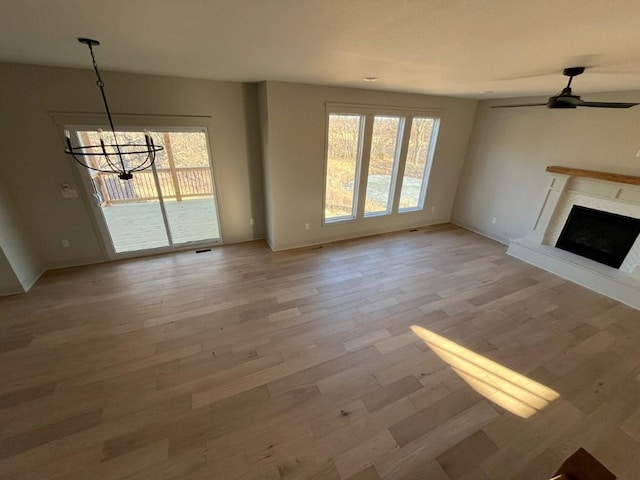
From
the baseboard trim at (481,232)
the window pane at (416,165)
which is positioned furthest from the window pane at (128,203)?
the baseboard trim at (481,232)

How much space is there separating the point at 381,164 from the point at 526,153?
8.30ft

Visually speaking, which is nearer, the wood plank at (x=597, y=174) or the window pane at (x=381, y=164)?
the wood plank at (x=597, y=174)

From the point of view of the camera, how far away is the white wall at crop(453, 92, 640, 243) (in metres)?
3.54

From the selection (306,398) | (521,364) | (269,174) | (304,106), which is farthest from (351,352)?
(304,106)

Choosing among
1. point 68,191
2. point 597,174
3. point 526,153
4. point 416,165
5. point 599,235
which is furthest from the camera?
point 416,165

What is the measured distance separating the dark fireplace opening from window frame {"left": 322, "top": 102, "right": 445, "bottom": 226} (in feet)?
8.06

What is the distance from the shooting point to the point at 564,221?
4.24 metres

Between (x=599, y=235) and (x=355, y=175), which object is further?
(x=355, y=175)

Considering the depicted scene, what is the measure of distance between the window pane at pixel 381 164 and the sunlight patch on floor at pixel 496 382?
317 centimetres

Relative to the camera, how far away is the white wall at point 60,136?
10.1 ft

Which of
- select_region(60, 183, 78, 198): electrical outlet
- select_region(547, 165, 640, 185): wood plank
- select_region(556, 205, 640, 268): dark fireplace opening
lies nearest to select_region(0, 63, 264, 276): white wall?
select_region(60, 183, 78, 198): electrical outlet

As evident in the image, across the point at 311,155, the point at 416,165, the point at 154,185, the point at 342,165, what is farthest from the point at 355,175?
the point at 154,185

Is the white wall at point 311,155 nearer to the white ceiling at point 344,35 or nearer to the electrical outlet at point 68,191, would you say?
the white ceiling at point 344,35

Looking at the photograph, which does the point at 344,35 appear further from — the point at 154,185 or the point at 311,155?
the point at 154,185
